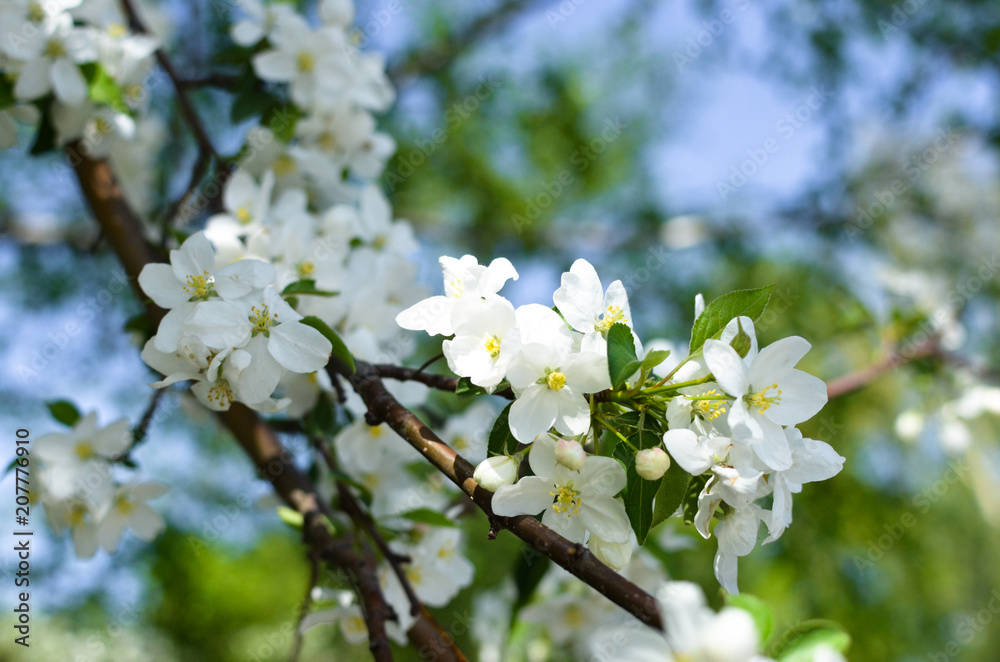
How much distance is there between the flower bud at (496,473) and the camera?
31.6 inches

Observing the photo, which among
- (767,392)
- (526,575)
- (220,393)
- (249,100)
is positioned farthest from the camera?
(249,100)

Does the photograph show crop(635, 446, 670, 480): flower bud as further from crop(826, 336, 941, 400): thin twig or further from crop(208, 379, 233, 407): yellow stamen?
crop(826, 336, 941, 400): thin twig

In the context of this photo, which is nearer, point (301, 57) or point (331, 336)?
point (331, 336)

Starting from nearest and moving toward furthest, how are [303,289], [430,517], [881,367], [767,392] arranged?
[767,392], [303,289], [430,517], [881,367]

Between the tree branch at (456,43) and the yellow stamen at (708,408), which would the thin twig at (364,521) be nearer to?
the yellow stamen at (708,408)

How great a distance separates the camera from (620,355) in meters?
0.83

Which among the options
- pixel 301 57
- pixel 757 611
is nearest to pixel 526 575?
pixel 757 611

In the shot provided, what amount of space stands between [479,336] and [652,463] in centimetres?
28

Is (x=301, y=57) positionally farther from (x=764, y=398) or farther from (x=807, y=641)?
(x=807, y=641)

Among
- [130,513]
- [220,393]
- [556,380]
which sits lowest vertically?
[130,513]

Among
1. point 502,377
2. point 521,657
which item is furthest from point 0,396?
point 502,377

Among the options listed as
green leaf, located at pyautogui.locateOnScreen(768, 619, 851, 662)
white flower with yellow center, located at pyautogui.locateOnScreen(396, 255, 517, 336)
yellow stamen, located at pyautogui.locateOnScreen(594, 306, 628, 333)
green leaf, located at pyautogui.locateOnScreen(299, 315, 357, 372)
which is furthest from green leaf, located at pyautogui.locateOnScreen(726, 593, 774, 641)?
green leaf, located at pyautogui.locateOnScreen(299, 315, 357, 372)

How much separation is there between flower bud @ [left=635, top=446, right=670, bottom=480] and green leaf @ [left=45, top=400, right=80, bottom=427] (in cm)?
138

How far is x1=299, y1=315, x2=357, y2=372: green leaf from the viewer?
982mm
